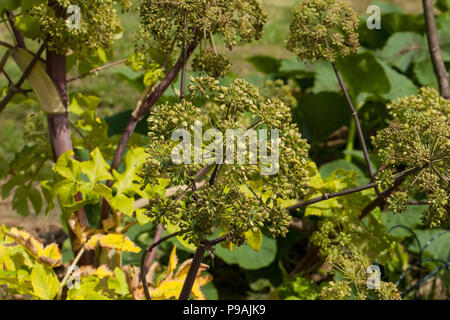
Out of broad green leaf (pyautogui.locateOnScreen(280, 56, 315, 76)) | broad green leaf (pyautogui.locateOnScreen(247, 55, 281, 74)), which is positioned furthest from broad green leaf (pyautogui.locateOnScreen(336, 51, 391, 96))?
A: broad green leaf (pyautogui.locateOnScreen(247, 55, 281, 74))

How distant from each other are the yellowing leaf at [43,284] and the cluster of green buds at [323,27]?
76 centimetres

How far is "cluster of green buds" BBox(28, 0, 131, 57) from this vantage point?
48.5 inches

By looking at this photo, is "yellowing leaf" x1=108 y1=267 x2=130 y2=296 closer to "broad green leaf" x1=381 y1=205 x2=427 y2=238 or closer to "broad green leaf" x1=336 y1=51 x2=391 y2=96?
"broad green leaf" x1=381 y1=205 x2=427 y2=238

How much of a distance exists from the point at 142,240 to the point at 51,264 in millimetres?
767

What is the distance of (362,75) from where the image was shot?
2.37 metres

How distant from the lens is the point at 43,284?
1149 millimetres

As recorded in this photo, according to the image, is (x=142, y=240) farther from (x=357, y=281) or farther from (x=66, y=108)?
(x=357, y=281)

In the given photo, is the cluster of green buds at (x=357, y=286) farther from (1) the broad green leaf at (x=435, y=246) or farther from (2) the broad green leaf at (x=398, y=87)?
(2) the broad green leaf at (x=398, y=87)

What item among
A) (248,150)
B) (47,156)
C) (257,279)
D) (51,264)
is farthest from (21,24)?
(257,279)

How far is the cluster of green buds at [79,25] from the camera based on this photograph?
1231mm

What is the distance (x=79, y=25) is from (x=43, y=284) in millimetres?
589

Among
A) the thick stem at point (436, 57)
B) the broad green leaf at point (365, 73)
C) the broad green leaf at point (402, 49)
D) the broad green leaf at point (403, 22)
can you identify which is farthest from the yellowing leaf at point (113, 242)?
the broad green leaf at point (403, 22)

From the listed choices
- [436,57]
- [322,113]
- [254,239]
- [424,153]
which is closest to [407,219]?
[436,57]

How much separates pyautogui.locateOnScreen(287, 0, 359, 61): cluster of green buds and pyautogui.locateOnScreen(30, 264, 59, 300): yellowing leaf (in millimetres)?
756
